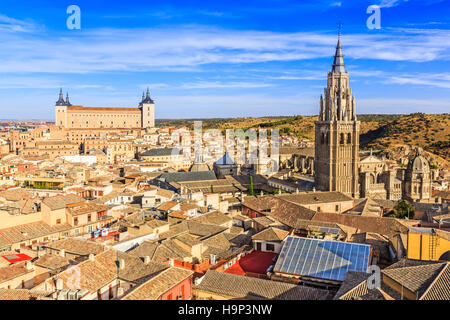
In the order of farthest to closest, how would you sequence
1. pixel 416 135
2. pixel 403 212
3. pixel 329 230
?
pixel 416 135 < pixel 403 212 < pixel 329 230

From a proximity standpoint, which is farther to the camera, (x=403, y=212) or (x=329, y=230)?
(x=403, y=212)

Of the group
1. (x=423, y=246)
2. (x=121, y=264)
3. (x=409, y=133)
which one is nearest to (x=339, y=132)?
(x=423, y=246)

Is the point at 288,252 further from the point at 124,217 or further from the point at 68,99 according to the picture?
the point at 68,99

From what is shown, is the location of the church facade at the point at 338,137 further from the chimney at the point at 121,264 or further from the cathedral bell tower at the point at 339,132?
the chimney at the point at 121,264

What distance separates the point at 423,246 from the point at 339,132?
18.9 meters

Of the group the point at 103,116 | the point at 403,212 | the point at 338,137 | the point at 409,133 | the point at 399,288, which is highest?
the point at 103,116

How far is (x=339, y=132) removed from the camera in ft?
106

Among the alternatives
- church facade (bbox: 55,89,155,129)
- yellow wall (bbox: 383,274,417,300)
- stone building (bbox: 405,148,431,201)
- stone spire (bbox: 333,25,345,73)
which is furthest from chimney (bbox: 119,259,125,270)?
church facade (bbox: 55,89,155,129)

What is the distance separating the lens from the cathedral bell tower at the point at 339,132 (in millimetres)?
32406

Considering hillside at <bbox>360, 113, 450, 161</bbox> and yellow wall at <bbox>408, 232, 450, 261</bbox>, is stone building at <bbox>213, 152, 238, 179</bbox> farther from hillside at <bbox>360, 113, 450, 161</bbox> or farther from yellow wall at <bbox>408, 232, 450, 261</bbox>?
hillside at <bbox>360, 113, 450, 161</bbox>

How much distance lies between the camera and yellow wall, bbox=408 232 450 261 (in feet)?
47.4

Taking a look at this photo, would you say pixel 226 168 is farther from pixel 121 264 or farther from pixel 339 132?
pixel 121 264

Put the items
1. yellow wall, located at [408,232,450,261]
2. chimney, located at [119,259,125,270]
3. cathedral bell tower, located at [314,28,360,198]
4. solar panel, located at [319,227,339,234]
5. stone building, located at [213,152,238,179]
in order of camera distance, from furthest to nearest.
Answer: stone building, located at [213,152,238,179] < cathedral bell tower, located at [314,28,360,198] < solar panel, located at [319,227,339,234] < yellow wall, located at [408,232,450,261] < chimney, located at [119,259,125,270]

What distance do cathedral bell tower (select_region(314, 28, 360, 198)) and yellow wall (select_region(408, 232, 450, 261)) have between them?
18141 millimetres
